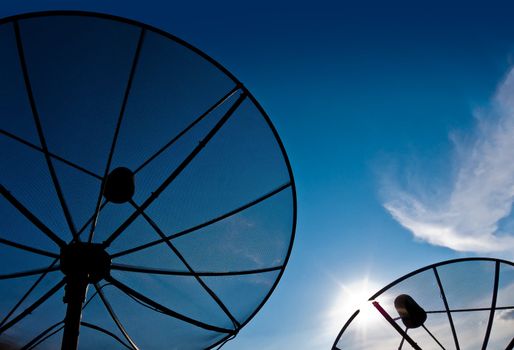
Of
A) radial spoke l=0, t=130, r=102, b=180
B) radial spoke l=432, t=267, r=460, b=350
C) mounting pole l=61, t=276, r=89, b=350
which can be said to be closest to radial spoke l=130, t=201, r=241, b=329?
radial spoke l=0, t=130, r=102, b=180

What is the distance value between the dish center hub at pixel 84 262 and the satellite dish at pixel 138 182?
19.0 inches

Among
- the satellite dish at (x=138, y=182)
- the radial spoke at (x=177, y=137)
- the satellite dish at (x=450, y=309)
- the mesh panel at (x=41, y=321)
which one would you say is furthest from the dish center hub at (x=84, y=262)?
the satellite dish at (x=450, y=309)

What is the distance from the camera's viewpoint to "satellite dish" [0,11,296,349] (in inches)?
185

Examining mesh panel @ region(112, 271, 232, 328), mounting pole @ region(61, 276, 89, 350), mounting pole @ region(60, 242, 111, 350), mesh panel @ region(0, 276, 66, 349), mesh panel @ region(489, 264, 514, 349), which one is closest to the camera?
mounting pole @ region(61, 276, 89, 350)

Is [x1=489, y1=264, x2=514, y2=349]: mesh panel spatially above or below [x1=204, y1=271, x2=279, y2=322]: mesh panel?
below

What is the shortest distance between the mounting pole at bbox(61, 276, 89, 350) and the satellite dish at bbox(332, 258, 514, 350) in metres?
4.15

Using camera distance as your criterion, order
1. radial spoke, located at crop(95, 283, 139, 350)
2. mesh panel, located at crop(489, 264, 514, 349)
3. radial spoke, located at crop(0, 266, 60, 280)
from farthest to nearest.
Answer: mesh panel, located at crop(489, 264, 514, 349)
radial spoke, located at crop(95, 283, 139, 350)
radial spoke, located at crop(0, 266, 60, 280)

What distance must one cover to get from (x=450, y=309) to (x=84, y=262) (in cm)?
592

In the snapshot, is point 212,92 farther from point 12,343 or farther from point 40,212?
point 12,343

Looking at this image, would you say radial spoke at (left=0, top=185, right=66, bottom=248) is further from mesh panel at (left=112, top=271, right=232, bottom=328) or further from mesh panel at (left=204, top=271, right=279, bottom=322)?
mesh panel at (left=204, top=271, right=279, bottom=322)

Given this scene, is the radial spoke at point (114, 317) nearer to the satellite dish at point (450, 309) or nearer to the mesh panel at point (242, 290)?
the mesh panel at point (242, 290)

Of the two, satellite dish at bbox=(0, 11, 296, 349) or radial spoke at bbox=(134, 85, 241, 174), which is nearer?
satellite dish at bbox=(0, 11, 296, 349)

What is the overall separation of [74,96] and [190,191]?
190 cm

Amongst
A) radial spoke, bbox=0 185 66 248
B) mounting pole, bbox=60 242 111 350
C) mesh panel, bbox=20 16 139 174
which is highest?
mesh panel, bbox=20 16 139 174
